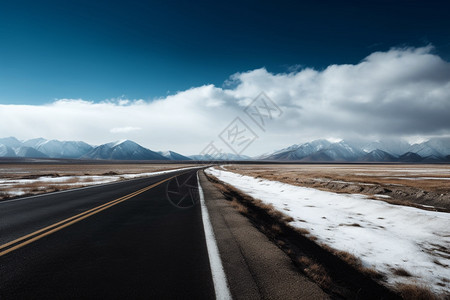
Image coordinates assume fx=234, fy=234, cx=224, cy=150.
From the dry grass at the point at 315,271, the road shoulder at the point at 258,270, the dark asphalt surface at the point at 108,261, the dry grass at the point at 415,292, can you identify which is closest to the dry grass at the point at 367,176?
the dry grass at the point at 415,292

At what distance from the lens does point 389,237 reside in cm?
698

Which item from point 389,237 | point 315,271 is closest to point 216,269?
point 315,271

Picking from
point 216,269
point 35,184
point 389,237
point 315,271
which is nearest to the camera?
point 216,269

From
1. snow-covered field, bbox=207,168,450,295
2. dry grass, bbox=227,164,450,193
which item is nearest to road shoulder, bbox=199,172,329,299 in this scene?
snow-covered field, bbox=207,168,450,295

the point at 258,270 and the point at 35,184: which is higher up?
the point at 258,270

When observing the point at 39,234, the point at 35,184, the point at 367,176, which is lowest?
the point at 35,184

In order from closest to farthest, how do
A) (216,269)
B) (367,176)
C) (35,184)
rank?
1. (216,269)
2. (35,184)
3. (367,176)

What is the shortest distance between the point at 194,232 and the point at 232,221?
1.61 metres

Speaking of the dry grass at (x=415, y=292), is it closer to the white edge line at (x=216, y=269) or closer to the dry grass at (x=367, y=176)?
the white edge line at (x=216, y=269)

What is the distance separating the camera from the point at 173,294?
3.08 m

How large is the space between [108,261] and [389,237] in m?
7.54

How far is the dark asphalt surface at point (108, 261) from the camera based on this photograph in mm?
3166

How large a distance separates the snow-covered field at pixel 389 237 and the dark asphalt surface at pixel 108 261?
3.63m

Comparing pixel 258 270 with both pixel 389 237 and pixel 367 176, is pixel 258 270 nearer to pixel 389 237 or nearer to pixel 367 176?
pixel 389 237
